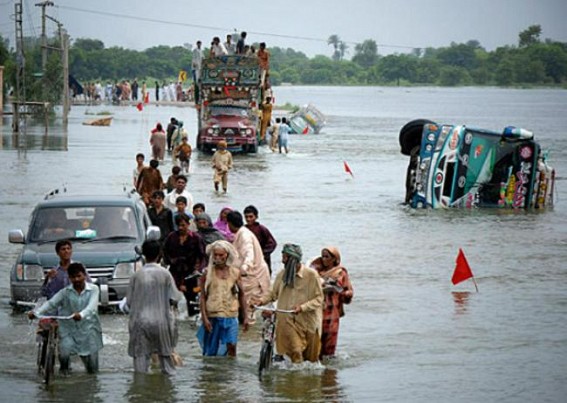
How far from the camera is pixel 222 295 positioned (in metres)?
12.8

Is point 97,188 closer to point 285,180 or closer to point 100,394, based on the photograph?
point 285,180

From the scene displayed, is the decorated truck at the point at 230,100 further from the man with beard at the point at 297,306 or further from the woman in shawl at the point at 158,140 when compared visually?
the man with beard at the point at 297,306

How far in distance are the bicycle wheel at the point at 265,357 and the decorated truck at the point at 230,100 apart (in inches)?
1438

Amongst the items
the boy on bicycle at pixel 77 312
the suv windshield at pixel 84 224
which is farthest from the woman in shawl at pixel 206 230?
the boy on bicycle at pixel 77 312

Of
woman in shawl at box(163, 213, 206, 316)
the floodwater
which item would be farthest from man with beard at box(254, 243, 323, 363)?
woman in shawl at box(163, 213, 206, 316)

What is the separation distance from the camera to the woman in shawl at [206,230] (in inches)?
611

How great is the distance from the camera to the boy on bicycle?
11.7 metres

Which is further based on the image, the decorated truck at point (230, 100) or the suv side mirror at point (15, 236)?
the decorated truck at point (230, 100)

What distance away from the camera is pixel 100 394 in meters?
11.9

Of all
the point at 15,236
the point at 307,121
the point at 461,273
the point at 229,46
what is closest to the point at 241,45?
the point at 229,46

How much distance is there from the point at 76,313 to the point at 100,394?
785 millimetres

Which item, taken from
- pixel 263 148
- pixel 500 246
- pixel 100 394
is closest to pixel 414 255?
pixel 500 246

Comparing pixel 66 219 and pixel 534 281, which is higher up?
pixel 66 219

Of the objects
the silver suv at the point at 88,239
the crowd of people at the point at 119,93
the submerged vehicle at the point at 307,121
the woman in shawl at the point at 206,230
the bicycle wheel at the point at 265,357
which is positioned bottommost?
the crowd of people at the point at 119,93
